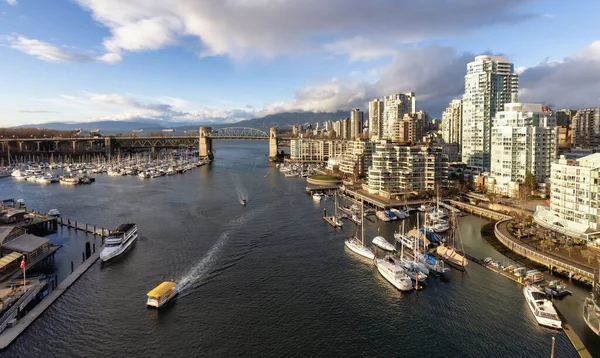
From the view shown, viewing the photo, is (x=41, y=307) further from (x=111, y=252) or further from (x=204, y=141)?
(x=204, y=141)

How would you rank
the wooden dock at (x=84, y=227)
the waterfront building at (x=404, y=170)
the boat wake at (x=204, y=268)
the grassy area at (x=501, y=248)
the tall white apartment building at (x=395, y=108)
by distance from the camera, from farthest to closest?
the tall white apartment building at (x=395, y=108) → the waterfront building at (x=404, y=170) → the wooden dock at (x=84, y=227) → the grassy area at (x=501, y=248) → the boat wake at (x=204, y=268)

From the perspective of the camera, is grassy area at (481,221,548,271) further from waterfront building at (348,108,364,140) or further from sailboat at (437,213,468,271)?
waterfront building at (348,108,364,140)

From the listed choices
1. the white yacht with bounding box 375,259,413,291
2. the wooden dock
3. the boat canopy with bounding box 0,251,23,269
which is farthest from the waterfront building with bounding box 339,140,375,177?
the boat canopy with bounding box 0,251,23,269

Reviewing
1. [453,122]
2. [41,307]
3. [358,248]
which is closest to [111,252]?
[41,307]

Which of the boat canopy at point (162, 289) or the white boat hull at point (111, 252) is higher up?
the white boat hull at point (111, 252)

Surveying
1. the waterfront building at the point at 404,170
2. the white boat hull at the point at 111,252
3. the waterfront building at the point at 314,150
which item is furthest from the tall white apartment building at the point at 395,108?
the white boat hull at the point at 111,252

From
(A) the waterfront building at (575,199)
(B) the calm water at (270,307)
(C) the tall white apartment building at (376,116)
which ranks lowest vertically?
(B) the calm water at (270,307)

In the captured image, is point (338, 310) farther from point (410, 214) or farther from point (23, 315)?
point (410, 214)

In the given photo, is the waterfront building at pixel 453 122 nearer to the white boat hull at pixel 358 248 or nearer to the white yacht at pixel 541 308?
the white boat hull at pixel 358 248
